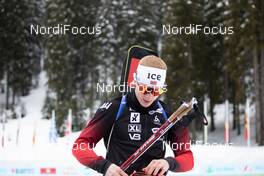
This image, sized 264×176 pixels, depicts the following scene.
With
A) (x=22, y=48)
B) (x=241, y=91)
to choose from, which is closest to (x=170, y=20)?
(x=241, y=91)

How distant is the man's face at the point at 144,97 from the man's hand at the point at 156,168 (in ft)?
1.32

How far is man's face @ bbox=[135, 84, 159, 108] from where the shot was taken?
2811mm

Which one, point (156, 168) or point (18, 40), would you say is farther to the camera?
point (18, 40)

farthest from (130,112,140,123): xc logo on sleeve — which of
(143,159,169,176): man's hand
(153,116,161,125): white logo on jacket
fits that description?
(143,159,169,176): man's hand

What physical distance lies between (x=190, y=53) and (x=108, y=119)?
78.1ft

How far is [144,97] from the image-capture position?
2.83m

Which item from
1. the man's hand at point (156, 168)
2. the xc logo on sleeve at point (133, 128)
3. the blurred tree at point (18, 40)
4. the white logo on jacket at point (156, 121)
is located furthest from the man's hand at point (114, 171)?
the blurred tree at point (18, 40)

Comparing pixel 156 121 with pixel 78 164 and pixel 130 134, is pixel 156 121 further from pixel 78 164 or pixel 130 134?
pixel 78 164

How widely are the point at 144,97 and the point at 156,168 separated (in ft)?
1.53

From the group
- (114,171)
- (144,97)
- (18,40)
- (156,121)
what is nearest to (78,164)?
(156,121)

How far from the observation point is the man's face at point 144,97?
9.22 ft

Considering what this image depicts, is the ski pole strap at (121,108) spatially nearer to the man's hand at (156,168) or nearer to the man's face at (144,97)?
the man's face at (144,97)

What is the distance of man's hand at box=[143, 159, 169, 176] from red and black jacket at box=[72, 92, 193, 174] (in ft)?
0.66

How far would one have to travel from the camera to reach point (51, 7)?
31609mm
